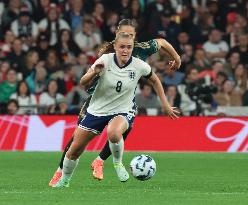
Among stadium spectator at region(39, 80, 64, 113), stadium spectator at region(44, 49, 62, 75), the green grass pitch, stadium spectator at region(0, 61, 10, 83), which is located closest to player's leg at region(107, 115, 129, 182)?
the green grass pitch

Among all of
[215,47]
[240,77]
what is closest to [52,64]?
[215,47]

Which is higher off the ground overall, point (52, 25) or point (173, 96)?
point (52, 25)

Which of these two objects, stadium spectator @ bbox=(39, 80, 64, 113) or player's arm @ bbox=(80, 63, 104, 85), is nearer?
player's arm @ bbox=(80, 63, 104, 85)

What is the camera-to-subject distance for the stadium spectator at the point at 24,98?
66.2 ft

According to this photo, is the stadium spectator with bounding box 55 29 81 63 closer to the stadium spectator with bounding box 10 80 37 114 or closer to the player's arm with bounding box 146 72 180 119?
the stadium spectator with bounding box 10 80 37 114

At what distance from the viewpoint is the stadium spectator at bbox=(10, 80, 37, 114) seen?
2019cm

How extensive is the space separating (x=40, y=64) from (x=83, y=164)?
622cm

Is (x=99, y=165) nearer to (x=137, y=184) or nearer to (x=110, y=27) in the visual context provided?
(x=137, y=184)

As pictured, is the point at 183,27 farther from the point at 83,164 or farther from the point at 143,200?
the point at 143,200

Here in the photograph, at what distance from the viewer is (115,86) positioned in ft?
35.6

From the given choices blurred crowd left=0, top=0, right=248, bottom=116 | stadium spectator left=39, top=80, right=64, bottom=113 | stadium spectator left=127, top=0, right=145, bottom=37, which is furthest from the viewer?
stadium spectator left=127, top=0, right=145, bottom=37

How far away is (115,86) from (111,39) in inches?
480

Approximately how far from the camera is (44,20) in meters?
22.6

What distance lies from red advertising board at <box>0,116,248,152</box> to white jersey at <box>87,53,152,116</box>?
8.34 m
